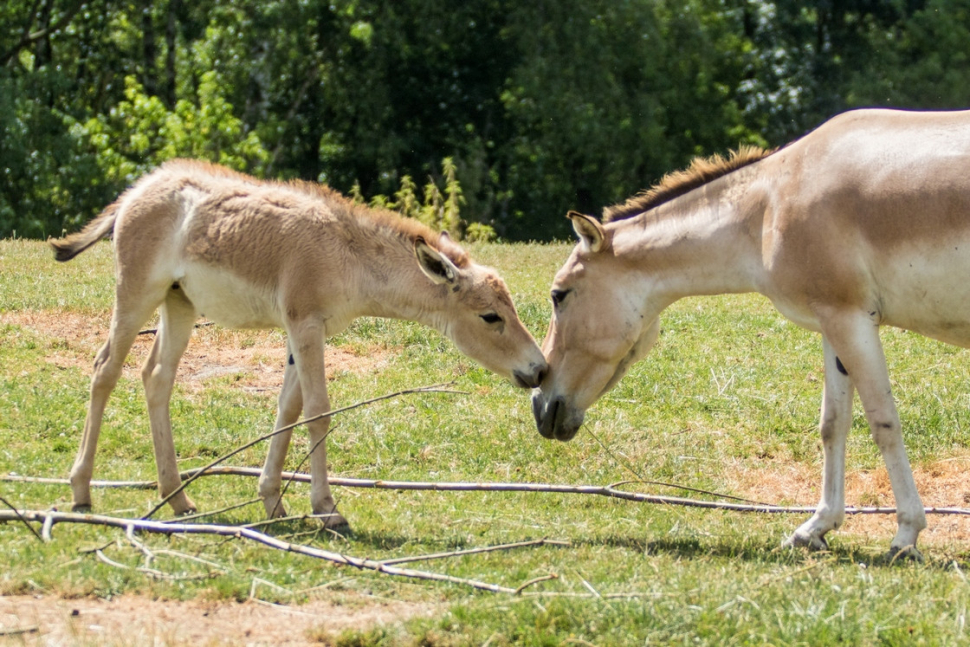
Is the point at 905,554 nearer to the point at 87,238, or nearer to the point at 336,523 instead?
the point at 336,523

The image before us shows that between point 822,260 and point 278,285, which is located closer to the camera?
point 822,260

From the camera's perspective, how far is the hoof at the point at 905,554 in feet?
20.3

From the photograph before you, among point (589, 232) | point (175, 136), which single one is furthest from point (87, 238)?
point (175, 136)

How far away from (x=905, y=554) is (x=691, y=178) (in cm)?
274

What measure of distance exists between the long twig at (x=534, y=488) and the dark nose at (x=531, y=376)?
2.32ft

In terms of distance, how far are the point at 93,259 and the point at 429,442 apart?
8.58 metres

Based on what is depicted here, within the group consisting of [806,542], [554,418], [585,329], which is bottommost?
[806,542]

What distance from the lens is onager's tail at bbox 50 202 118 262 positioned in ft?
23.3

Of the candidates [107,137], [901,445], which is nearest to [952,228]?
[901,445]

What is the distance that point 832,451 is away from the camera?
276 inches

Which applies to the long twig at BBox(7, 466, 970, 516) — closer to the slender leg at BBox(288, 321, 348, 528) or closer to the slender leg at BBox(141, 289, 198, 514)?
the slender leg at BBox(141, 289, 198, 514)

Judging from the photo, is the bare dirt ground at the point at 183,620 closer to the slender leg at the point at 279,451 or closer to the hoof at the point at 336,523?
the hoof at the point at 336,523

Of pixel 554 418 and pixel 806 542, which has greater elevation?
pixel 554 418

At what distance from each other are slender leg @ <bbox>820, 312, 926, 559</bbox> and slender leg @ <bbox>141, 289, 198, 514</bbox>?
3.93m
